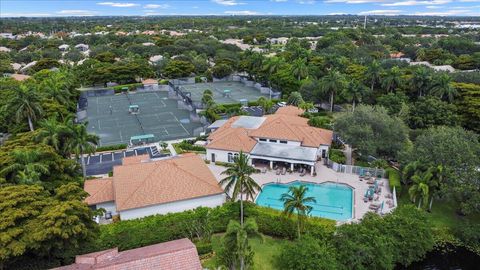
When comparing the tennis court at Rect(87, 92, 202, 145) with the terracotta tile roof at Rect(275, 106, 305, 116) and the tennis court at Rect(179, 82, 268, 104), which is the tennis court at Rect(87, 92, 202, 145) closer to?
the tennis court at Rect(179, 82, 268, 104)

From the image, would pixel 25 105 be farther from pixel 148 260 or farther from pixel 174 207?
pixel 148 260

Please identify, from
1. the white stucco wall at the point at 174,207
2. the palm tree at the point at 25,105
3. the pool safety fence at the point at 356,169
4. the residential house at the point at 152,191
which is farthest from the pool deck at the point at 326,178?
the palm tree at the point at 25,105

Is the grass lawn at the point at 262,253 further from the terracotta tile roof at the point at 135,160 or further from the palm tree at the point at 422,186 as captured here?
the terracotta tile roof at the point at 135,160

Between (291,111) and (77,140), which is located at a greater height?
(77,140)

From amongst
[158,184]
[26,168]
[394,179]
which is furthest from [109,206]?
[394,179]

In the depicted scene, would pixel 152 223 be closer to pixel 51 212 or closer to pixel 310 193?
pixel 51 212

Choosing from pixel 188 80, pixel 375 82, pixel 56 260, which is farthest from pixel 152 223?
pixel 188 80
